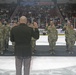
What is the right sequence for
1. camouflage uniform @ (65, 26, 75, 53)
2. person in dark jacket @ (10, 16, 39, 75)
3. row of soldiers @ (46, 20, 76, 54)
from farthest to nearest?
camouflage uniform @ (65, 26, 75, 53)
row of soldiers @ (46, 20, 76, 54)
person in dark jacket @ (10, 16, 39, 75)

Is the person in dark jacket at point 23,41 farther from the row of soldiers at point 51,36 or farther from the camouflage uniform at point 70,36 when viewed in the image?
the camouflage uniform at point 70,36

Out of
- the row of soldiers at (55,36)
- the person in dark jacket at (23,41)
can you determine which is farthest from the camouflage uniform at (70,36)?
the person in dark jacket at (23,41)

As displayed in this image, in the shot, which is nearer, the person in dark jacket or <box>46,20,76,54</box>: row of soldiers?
the person in dark jacket

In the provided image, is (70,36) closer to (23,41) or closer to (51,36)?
(51,36)

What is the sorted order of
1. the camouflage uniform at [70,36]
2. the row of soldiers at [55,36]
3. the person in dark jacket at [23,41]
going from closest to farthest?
the person in dark jacket at [23,41] < the row of soldiers at [55,36] < the camouflage uniform at [70,36]

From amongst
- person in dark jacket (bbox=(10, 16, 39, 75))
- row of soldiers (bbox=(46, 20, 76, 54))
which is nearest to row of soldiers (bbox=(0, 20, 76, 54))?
row of soldiers (bbox=(46, 20, 76, 54))

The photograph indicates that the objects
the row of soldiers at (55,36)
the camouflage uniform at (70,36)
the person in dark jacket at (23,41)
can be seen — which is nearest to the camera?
the person in dark jacket at (23,41)

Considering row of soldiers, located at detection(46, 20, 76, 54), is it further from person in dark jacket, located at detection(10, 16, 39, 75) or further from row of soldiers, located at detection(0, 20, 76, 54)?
person in dark jacket, located at detection(10, 16, 39, 75)

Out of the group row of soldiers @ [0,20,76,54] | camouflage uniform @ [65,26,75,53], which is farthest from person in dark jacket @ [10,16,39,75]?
camouflage uniform @ [65,26,75,53]

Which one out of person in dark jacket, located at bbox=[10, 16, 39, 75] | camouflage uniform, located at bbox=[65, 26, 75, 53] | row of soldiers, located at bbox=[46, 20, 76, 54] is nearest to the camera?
person in dark jacket, located at bbox=[10, 16, 39, 75]

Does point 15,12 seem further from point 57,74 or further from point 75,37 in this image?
point 57,74

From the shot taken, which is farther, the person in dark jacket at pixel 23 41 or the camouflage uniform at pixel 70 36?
the camouflage uniform at pixel 70 36

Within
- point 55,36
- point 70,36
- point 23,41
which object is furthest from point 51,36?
point 23,41

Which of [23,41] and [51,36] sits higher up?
[23,41]
